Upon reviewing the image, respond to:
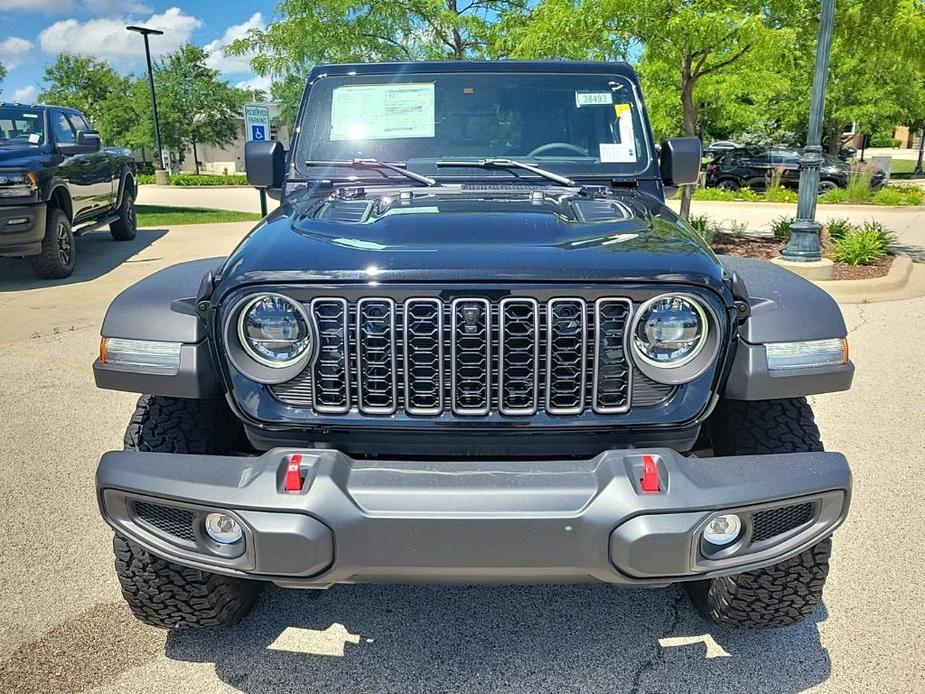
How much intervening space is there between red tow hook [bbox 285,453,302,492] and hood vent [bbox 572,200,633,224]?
1.15 m

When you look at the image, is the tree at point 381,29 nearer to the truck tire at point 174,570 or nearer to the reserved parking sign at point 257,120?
the reserved parking sign at point 257,120

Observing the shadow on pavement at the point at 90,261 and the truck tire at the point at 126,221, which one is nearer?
the shadow on pavement at the point at 90,261

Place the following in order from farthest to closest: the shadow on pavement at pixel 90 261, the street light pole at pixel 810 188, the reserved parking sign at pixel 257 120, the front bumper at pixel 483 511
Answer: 1. the reserved parking sign at pixel 257 120
2. the shadow on pavement at pixel 90 261
3. the street light pole at pixel 810 188
4. the front bumper at pixel 483 511

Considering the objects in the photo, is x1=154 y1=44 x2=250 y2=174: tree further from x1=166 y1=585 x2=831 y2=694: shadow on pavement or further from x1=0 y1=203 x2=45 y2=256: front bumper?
x1=166 y1=585 x2=831 y2=694: shadow on pavement

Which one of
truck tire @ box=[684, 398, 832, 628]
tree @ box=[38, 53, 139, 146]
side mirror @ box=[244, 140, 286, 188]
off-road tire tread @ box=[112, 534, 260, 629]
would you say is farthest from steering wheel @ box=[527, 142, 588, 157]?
tree @ box=[38, 53, 139, 146]

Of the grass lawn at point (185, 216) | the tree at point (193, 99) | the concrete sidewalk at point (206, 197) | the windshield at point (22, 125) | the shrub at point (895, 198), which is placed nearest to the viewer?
the windshield at point (22, 125)

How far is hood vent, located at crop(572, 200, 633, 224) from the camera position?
98.4 inches

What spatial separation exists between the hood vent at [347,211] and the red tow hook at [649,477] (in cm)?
113

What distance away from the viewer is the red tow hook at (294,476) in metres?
1.92

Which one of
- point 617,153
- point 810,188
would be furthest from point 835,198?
point 617,153

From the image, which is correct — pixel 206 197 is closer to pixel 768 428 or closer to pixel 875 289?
pixel 875 289

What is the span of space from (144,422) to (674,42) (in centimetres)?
787

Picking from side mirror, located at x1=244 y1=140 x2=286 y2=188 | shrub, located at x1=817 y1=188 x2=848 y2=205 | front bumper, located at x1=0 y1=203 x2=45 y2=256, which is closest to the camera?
side mirror, located at x1=244 y1=140 x2=286 y2=188

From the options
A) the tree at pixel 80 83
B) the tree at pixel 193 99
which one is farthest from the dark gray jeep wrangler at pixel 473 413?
the tree at pixel 80 83
